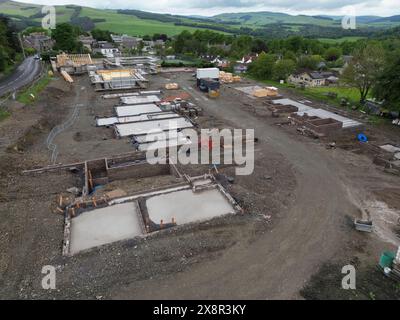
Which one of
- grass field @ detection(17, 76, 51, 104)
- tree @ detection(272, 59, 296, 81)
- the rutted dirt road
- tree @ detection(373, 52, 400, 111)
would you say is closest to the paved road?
grass field @ detection(17, 76, 51, 104)

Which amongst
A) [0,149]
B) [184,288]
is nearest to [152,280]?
[184,288]

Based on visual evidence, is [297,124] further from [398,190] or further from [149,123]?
[149,123]

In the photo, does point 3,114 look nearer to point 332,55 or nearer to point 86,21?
point 332,55

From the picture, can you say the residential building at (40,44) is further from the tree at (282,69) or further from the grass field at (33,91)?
the tree at (282,69)

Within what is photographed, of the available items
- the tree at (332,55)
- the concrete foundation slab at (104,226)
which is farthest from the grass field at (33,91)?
the tree at (332,55)

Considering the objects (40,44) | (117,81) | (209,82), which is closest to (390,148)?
(209,82)

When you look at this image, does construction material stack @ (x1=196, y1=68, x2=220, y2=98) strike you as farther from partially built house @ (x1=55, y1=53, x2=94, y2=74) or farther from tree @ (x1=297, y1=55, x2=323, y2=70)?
tree @ (x1=297, y1=55, x2=323, y2=70)
